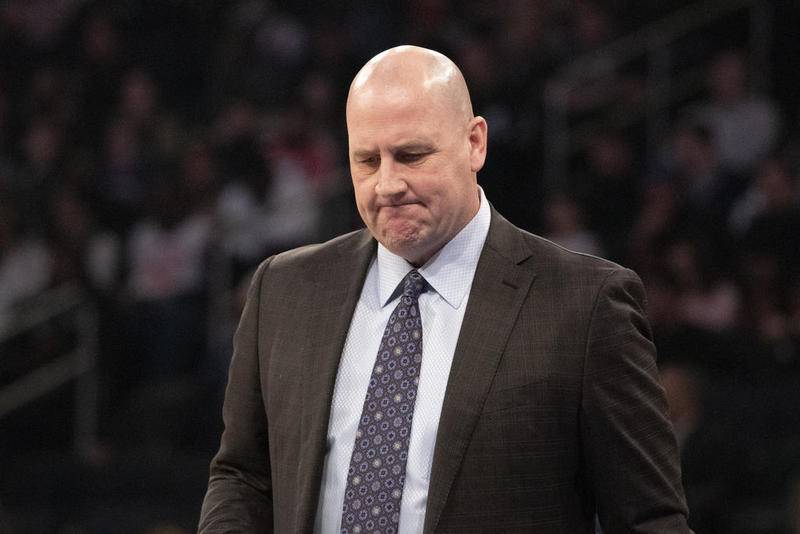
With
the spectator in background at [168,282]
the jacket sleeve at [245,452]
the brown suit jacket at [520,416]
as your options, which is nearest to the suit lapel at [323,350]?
the brown suit jacket at [520,416]

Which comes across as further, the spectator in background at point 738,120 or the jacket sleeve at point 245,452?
the spectator in background at point 738,120

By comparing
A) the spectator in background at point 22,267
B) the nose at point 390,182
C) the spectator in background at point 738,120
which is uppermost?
the spectator in background at point 738,120

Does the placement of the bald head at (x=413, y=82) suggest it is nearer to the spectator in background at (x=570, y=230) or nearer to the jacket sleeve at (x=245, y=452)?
the jacket sleeve at (x=245, y=452)

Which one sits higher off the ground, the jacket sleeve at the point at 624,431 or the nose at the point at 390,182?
the nose at the point at 390,182

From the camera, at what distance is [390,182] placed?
195cm

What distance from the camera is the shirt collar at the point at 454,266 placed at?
2092 mm

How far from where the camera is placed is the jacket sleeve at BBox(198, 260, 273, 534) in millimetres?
2098

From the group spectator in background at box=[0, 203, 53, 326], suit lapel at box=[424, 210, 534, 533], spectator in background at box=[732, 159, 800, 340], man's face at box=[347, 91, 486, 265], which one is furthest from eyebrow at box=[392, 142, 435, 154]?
spectator in background at box=[0, 203, 53, 326]

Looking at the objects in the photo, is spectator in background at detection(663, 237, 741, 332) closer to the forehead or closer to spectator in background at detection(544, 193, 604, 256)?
spectator in background at detection(544, 193, 604, 256)

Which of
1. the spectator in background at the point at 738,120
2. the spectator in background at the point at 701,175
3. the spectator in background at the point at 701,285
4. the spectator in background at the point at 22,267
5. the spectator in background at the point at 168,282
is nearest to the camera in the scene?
the spectator in background at the point at 701,285

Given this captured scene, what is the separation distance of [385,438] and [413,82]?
1.82 ft

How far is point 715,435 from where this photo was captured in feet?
15.8

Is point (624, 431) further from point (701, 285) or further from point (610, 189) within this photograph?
point (610, 189)

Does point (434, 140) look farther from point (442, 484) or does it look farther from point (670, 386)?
point (670, 386)
